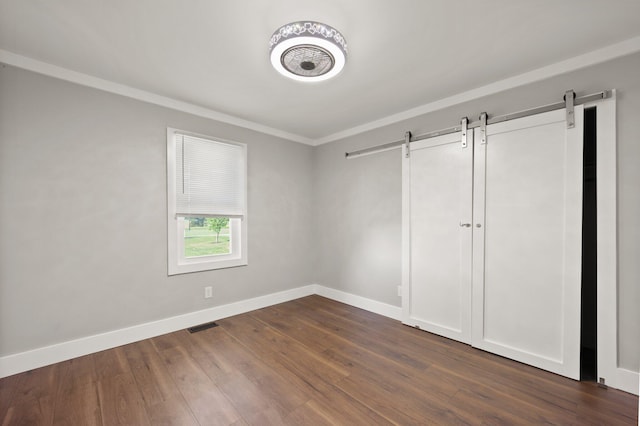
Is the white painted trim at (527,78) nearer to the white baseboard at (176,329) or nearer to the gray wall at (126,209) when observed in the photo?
the gray wall at (126,209)

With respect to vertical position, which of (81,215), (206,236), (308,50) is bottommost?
(206,236)

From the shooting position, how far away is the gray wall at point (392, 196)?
1.94 metres

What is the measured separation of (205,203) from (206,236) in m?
0.43

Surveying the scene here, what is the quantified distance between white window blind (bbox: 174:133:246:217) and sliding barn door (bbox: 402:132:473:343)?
210 centimetres

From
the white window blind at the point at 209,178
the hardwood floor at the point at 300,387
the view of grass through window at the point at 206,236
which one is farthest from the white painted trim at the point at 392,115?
the hardwood floor at the point at 300,387

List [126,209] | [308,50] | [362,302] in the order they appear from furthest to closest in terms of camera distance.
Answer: [362,302] → [126,209] → [308,50]

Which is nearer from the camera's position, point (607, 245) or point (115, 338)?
point (607, 245)

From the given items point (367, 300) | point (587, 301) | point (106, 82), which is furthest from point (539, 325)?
point (106, 82)

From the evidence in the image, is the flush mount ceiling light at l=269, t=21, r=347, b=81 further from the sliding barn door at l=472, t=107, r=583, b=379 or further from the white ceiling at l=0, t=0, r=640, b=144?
the sliding barn door at l=472, t=107, r=583, b=379

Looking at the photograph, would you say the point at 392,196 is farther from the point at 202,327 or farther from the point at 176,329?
the point at 176,329

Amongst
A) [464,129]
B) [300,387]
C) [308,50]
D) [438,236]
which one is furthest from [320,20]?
[300,387]

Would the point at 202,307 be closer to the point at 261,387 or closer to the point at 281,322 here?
the point at 281,322

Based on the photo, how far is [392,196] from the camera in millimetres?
3406

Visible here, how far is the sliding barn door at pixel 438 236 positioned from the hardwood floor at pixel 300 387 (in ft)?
1.02
